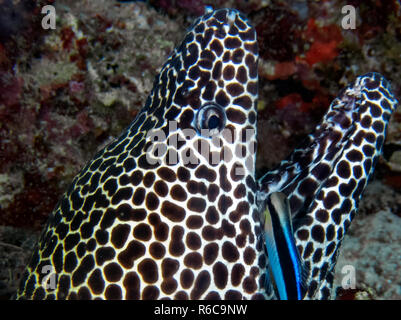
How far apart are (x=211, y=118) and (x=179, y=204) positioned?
0.63m

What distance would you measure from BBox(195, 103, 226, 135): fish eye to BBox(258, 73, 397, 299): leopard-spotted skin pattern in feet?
2.24

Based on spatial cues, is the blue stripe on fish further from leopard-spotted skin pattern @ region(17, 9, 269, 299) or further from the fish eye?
the fish eye

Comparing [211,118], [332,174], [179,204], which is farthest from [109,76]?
[332,174]

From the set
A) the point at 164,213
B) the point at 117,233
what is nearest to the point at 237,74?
the point at 164,213

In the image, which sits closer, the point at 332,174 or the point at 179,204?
the point at 179,204

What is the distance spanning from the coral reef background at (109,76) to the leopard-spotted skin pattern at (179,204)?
1.46 m

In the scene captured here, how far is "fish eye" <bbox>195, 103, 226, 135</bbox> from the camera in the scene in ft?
6.97

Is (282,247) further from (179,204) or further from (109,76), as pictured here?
(109,76)

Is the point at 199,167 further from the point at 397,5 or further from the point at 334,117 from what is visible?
the point at 397,5

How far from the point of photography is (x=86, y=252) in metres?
1.99

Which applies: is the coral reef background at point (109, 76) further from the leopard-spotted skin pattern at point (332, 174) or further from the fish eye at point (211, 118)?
the fish eye at point (211, 118)

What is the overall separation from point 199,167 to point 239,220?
457 mm

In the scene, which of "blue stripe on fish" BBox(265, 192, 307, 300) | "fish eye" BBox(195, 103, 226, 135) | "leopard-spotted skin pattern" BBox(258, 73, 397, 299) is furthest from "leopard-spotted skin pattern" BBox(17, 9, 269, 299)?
"leopard-spotted skin pattern" BBox(258, 73, 397, 299)

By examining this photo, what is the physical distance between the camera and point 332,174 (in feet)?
7.91
